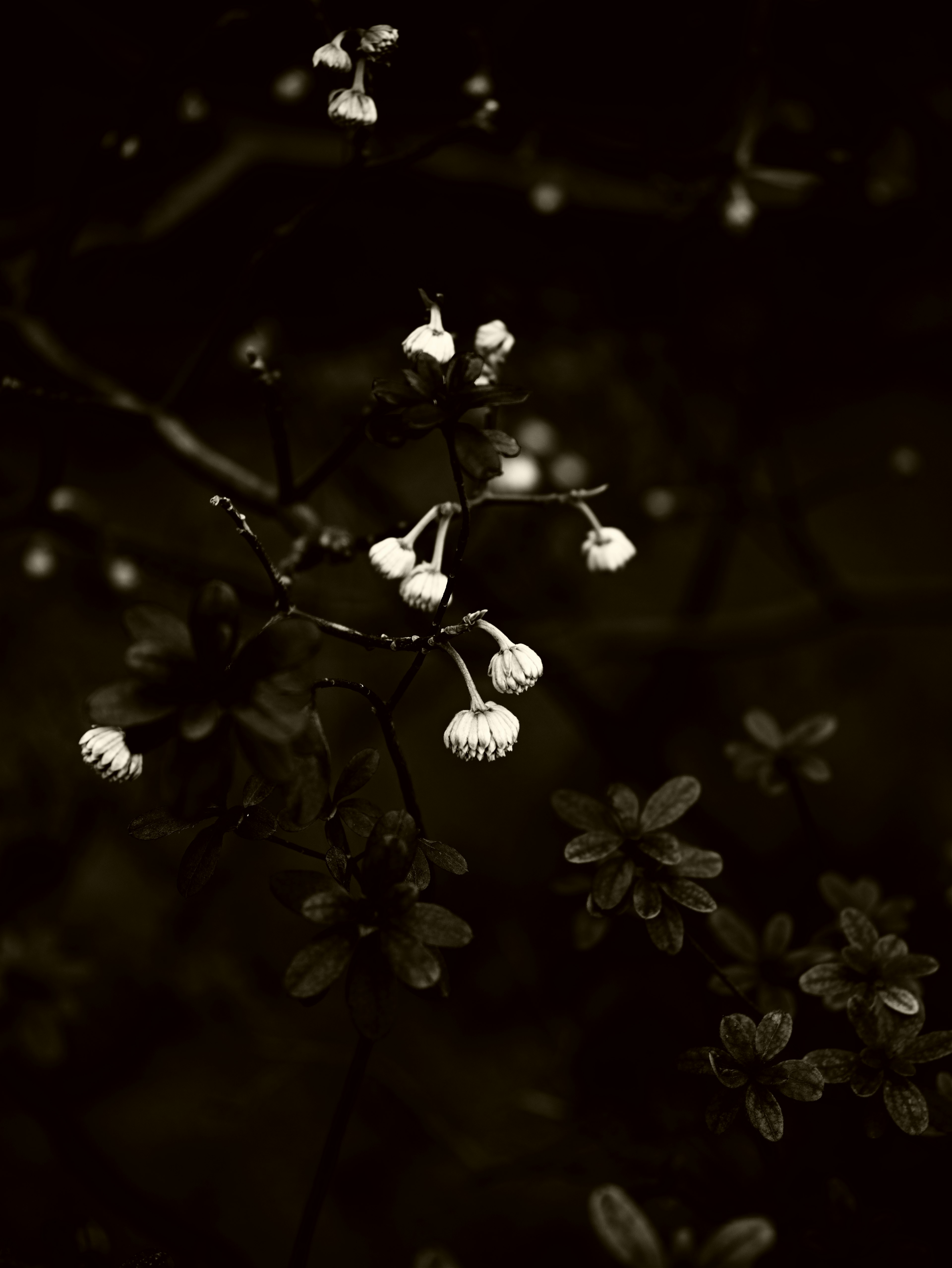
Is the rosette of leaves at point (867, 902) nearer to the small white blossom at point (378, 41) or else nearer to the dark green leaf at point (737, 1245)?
the dark green leaf at point (737, 1245)

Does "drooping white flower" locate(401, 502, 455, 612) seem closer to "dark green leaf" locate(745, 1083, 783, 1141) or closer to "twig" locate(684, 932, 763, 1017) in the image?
"twig" locate(684, 932, 763, 1017)

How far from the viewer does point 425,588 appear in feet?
2.12

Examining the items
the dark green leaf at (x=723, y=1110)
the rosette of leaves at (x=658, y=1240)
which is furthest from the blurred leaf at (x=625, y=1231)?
the dark green leaf at (x=723, y=1110)

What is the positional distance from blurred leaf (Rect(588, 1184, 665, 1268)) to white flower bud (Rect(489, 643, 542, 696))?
360 millimetres

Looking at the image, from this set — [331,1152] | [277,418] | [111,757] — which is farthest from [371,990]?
[277,418]

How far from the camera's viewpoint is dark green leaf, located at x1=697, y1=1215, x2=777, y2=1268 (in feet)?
1.83

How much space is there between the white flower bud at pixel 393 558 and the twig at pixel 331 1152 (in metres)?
0.36

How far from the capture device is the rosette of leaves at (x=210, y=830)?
64 cm

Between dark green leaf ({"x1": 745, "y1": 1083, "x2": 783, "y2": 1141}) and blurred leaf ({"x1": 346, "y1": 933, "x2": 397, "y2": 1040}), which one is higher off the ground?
blurred leaf ({"x1": 346, "y1": 933, "x2": 397, "y2": 1040})

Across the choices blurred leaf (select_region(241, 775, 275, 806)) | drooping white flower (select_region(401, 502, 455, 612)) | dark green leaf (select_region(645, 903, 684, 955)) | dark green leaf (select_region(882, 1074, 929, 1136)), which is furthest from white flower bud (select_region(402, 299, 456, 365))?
dark green leaf (select_region(882, 1074, 929, 1136))

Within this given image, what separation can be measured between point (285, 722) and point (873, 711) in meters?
1.57

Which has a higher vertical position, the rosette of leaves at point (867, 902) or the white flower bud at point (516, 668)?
the white flower bud at point (516, 668)

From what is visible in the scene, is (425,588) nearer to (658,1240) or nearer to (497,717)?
(497,717)

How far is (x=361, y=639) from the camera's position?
1.99 feet
